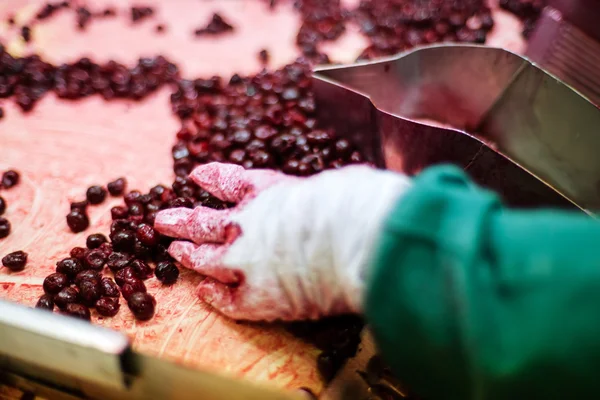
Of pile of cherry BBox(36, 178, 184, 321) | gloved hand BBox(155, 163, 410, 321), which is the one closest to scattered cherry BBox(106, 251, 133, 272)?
pile of cherry BBox(36, 178, 184, 321)

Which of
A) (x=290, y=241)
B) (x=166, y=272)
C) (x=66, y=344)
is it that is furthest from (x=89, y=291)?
(x=290, y=241)

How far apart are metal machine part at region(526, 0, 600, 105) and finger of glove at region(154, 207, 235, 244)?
2.34 metres

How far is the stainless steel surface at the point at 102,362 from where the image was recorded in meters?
1.24

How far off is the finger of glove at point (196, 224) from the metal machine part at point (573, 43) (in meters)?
2.34

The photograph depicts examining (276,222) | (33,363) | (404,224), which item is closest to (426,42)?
(276,222)

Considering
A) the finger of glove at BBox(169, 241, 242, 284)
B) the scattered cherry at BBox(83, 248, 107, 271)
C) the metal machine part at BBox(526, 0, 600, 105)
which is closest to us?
the finger of glove at BBox(169, 241, 242, 284)

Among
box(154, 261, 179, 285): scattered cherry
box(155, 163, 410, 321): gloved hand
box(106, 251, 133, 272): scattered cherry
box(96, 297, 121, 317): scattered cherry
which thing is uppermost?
box(155, 163, 410, 321): gloved hand

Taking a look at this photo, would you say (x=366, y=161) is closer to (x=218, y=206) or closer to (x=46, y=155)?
(x=218, y=206)

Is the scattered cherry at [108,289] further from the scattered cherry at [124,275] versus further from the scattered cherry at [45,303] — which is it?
the scattered cherry at [45,303]

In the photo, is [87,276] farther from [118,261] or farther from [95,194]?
[95,194]

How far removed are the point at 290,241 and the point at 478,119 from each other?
5.55 feet

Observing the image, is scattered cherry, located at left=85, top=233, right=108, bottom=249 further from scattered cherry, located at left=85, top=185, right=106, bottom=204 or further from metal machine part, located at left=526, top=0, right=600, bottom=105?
metal machine part, located at left=526, top=0, right=600, bottom=105

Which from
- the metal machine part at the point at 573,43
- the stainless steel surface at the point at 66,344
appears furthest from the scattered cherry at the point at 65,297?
the metal machine part at the point at 573,43

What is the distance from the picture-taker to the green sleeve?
3.55ft
